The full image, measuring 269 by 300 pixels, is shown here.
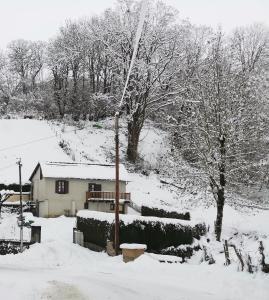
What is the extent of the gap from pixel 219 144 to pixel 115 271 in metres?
14.0

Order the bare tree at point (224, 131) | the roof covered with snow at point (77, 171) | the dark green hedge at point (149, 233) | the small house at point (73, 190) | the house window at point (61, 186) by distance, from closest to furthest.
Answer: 1. the dark green hedge at point (149, 233)
2. the bare tree at point (224, 131)
3. the small house at point (73, 190)
4. the house window at point (61, 186)
5. the roof covered with snow at point (77, 171)

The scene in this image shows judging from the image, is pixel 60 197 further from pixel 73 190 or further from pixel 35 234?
pixel 35 234

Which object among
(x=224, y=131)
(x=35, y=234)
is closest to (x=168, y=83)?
(x=224, y=131)

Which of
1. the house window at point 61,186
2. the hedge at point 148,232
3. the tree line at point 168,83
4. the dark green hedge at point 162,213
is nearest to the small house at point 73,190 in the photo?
the house window at point 61,186

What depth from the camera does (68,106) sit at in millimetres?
68125

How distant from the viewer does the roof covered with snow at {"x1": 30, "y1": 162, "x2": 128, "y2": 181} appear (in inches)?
1630

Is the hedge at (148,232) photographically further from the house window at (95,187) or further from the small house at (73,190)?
the house window at (95,187)

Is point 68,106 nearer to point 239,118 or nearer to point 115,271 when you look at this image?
point 239,118

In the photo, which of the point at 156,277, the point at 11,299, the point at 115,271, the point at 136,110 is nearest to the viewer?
the point at 11,299

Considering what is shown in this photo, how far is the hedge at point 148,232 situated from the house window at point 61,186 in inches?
538

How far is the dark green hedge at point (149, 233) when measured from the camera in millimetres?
25375

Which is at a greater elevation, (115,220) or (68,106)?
(68,106)

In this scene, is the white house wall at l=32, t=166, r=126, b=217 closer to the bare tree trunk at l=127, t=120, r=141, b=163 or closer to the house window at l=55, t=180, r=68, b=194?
the house window at l=55, t=180, r=68, b=194

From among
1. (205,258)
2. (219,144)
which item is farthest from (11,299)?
(219,144)
